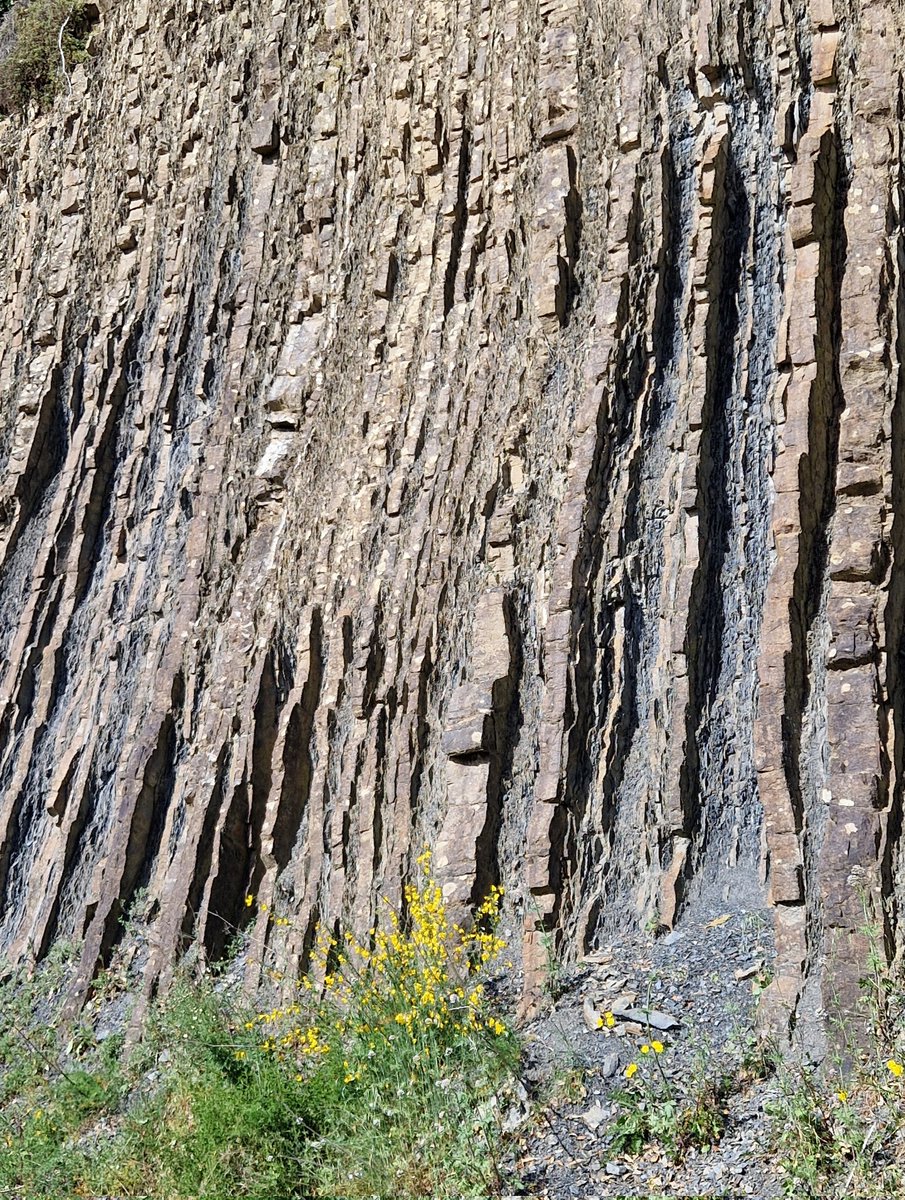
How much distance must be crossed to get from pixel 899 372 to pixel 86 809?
6.34 m

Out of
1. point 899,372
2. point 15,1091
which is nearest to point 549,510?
point 899,372

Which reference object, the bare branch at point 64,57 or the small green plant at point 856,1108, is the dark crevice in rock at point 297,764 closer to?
the small green plant at point 856,1108

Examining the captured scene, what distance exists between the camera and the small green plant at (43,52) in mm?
14273

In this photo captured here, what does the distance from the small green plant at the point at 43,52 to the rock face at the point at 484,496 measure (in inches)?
116

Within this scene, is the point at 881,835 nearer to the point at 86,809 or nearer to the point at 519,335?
the point at 519,335

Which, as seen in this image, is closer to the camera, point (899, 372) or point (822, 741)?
point (822, 741)

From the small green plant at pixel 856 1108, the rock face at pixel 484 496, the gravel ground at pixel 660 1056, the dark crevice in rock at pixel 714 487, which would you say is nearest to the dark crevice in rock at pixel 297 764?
the rock face at pixel 484 496

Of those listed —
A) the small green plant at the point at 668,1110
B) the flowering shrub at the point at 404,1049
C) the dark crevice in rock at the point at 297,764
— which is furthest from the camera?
the dark crevice in rock at the point at 297,764

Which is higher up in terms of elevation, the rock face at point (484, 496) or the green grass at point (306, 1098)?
the rock face at point (484, 496)

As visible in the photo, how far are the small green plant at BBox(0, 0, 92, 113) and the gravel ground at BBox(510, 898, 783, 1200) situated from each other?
1157 centimetres

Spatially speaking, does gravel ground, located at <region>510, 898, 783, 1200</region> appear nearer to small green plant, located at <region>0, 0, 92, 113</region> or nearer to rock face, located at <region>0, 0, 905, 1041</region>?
rock face, located at <region>0, 0, 905, 1041</region>

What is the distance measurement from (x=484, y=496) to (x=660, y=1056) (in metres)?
3.88

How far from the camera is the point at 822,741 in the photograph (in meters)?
6.89

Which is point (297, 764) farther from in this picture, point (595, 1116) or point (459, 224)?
point (459, 224)
